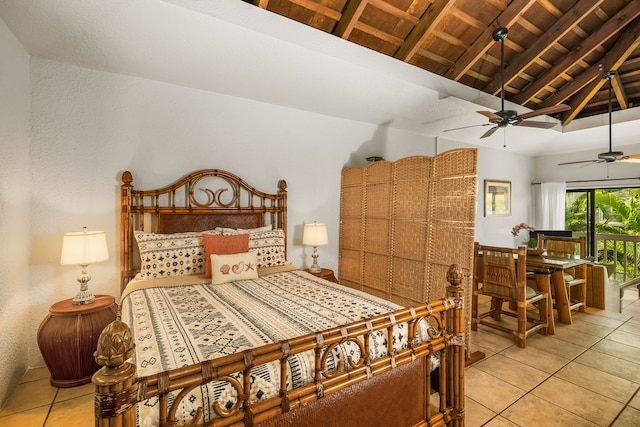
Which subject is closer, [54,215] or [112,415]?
[112,415]

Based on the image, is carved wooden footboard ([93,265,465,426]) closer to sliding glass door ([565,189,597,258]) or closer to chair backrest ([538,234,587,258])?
chair backrest ([538,234,587,258])

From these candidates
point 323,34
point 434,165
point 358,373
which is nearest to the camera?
point 358,373

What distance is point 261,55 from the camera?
2.70 meters

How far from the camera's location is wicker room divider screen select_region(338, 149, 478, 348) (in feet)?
8.89

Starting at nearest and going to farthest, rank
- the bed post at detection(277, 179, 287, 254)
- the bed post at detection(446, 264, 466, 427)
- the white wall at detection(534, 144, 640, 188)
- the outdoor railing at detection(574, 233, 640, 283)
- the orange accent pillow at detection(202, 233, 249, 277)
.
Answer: the bed post at detection(446, 264, 466, 427)
the orange accent pillow at detection(202, 233, 249, 277)
the bed post at detection(277, 179, 287, 254)
the outdoor railing at detection(574, 233, 640, 283)
the white wall at detection(534, 144, 640, 188)

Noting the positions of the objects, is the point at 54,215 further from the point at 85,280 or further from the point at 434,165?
the point at 434,165

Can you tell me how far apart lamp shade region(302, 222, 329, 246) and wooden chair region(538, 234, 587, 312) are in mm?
2963

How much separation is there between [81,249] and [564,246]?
5319mm

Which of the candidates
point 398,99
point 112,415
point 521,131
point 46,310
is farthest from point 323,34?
point 521,131

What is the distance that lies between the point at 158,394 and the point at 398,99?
3707mm

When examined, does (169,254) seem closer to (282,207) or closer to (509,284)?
(282,207)

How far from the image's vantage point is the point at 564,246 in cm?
404

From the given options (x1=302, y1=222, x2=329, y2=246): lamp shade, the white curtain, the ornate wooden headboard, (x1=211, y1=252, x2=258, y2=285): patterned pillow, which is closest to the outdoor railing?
the white curtain

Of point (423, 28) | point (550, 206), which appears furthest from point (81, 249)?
point (550, 206)
